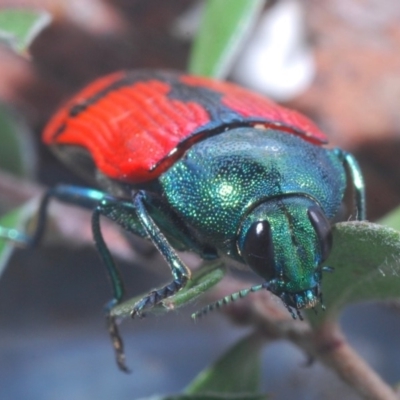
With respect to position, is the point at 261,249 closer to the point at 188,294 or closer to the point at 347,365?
the point at 188,294

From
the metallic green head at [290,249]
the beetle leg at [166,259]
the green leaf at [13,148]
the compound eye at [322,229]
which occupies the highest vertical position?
the compound eye at [322,229]

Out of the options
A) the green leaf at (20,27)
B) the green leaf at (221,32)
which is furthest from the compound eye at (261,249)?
the green leaf at (221,32)

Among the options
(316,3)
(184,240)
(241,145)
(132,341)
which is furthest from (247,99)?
(316,3)

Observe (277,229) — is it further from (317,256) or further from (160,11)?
(160,11)

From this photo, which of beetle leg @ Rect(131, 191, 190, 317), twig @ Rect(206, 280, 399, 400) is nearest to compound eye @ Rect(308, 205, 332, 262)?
twig @ Rect(206, 280, 399, 400)

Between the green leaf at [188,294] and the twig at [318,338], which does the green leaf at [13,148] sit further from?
the green leaf at [188,294]

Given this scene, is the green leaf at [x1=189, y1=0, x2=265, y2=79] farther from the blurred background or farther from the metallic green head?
the metallic green head

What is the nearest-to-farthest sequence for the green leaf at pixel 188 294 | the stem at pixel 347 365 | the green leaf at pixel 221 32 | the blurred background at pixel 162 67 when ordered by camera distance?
1. the green leaf at pixel 188 294
2. the stem at pixel 347 365
3. the green leaf at pixel 221 32
4. the blurred background at pixel 162 67

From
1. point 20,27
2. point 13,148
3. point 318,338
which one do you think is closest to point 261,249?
point 318,338
